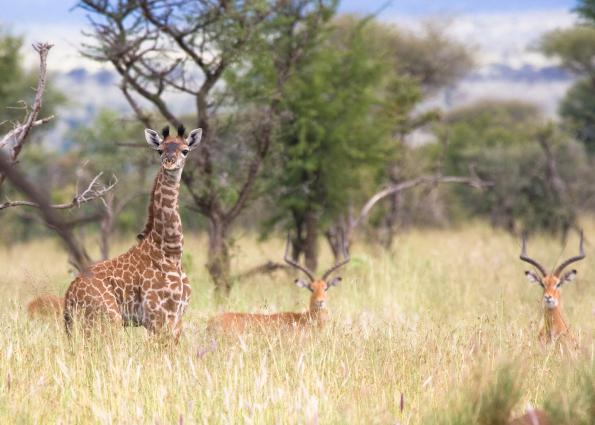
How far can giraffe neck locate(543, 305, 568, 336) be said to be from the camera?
26.0 ft

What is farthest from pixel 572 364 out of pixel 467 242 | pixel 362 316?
pixel 467 242

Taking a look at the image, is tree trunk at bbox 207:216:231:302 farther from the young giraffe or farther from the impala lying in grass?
the young giraffe

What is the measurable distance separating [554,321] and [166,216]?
344 cm

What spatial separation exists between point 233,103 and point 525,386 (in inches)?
283

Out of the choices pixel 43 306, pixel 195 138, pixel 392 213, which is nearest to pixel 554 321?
pixel 195 138

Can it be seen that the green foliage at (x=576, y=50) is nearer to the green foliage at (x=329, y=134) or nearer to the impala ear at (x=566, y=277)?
the green foliage at (x=329, y=134)

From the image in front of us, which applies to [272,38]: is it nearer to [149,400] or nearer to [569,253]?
[569,253]

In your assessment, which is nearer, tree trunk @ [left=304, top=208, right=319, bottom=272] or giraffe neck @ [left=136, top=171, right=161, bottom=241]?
giraffe neck @ [left=136, top=171, right=161, bottom=241]

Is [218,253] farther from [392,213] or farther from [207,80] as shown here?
[392,213]

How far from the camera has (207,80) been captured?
11.7 m

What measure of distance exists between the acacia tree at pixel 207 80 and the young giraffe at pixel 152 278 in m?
4.11

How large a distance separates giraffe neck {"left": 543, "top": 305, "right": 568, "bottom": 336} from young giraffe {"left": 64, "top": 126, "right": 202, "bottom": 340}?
3.12 meters

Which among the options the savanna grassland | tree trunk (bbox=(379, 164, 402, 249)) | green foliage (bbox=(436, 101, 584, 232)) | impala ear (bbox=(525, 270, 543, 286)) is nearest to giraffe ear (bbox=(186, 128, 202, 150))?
the savanna grassland

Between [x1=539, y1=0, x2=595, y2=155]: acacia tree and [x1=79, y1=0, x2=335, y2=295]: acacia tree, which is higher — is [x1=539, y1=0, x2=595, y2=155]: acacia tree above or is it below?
above
